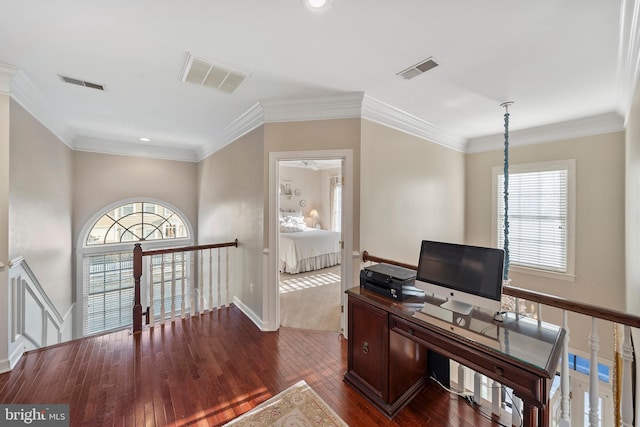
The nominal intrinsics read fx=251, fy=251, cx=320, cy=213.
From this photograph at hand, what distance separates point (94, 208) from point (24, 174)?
218 cm

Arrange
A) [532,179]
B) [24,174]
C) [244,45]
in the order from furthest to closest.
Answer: [532,179]
[24,174]
[244,45]

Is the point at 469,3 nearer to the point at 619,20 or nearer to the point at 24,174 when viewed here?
the point at 619,20

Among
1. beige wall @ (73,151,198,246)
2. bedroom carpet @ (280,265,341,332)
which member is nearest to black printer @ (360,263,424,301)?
bedroom carpet @ (280,265,341,332)

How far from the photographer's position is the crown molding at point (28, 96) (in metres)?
2.17

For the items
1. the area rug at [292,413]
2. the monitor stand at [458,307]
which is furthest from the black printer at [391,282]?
the area rug at [292,413]

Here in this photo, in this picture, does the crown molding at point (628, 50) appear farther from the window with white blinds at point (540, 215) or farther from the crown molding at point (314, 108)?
the crown molding at point (314, 108)

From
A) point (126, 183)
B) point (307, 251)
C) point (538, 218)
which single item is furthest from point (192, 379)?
point (538, 218)

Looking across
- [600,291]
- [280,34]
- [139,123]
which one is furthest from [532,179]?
[139,123]

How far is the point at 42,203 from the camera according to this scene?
3096 millimetres

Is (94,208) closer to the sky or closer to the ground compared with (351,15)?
closer to the ground

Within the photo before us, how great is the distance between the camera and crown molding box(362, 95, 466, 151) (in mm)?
2813

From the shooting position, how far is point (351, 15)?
158cm

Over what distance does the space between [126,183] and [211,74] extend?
12.4ft

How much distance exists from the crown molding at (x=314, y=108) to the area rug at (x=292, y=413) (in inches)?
104
